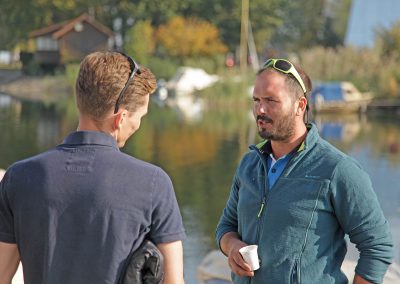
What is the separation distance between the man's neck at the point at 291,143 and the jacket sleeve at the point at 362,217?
0.59ft

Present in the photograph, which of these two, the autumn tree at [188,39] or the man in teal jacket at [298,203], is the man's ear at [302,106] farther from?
the autumn tree at [188,39]

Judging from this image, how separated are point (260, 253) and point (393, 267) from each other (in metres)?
2.28

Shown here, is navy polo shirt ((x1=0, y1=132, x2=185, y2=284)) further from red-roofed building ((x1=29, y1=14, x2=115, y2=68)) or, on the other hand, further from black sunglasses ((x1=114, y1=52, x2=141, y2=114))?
red-roofed building ((x1=29, y1=14, x2=115, y2=68))

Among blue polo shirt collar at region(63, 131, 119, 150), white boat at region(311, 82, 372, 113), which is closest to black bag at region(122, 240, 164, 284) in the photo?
blue polo shirt collar at region(63, 131, 119, 150)

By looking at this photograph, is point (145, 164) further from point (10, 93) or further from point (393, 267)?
point (10, 93)

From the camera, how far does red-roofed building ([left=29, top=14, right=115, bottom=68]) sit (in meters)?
44.8

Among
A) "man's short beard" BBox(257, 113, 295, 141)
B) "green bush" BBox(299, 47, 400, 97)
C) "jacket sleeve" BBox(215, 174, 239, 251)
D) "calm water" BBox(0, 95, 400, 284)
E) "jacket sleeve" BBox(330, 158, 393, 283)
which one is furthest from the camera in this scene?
"green bush" BBox(299, 47, 400, 97)

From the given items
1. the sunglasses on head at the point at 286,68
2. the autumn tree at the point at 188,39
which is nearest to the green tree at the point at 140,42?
the autumn tree at the point at 188,39

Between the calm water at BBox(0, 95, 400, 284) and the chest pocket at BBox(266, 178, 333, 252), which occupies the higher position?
the chest pocket at BBox(266, 178, 333, 252)

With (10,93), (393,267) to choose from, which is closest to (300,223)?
(393,267)

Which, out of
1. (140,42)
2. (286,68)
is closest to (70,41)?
(140,42)

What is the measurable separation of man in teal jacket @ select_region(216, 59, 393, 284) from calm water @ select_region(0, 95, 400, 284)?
9.72 feet

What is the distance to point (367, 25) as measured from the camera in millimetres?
43438

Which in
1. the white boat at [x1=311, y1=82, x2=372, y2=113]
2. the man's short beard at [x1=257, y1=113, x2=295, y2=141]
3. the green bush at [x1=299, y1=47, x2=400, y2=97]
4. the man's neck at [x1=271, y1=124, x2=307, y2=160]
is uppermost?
the man's short beard at [x1=257, y1=113, x2=295, y2=141]
